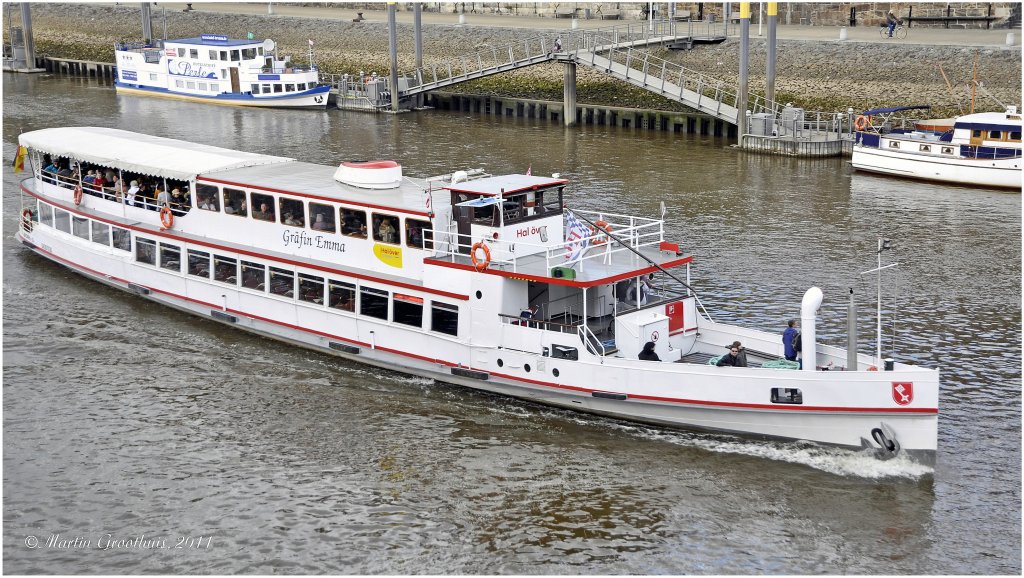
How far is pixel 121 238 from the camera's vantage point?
33969 mm

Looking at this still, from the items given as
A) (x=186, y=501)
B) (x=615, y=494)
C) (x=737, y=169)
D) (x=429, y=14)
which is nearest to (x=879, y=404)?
(x=615, y=494)

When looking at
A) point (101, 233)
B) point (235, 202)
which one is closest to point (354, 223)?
point (235, 202)

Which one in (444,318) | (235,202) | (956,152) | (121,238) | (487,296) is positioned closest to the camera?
(487,296)

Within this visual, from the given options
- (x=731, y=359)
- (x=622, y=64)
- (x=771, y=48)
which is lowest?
(x=731, y=359)

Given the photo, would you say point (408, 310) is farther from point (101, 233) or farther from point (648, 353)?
point (101, 233)

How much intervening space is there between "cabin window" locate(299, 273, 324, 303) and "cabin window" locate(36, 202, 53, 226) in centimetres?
1221

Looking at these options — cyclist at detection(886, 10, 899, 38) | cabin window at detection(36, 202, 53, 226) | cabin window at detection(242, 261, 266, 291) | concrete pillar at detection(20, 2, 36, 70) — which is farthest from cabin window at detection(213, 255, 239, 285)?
concrete pillar at detection(20, 2, 36, 70)

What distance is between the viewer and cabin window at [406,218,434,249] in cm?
2662

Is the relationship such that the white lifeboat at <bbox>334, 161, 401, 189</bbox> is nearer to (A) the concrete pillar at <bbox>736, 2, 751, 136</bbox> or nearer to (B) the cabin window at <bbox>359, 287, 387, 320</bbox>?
(B) the cabin window at <bbox>359, 287, 387, 320</bbox>

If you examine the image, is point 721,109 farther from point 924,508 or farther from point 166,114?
point 924,508

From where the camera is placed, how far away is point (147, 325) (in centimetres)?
3161

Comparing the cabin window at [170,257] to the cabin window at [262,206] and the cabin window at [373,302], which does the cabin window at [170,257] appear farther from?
the cabin window at [373,302]

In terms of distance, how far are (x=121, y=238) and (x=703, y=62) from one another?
37.4m

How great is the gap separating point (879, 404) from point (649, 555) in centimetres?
556
